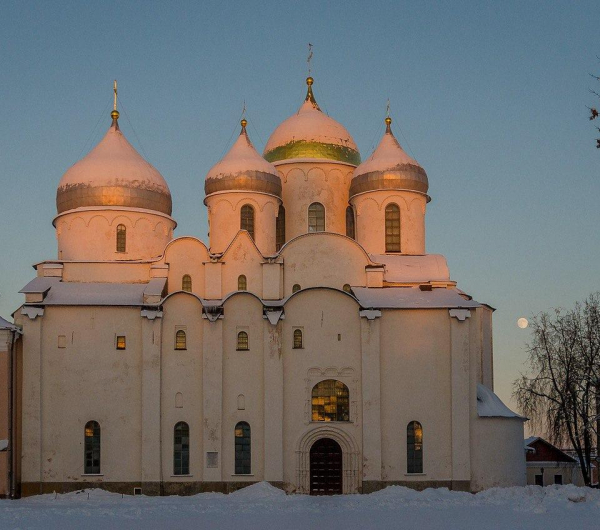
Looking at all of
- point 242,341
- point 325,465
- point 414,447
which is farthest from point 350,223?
point 325,465

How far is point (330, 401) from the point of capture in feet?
123

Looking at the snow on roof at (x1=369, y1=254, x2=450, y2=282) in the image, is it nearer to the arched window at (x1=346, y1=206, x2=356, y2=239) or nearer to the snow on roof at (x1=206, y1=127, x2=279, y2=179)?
the arched window at (x1=346, y1=206, x2=356, y2=239)

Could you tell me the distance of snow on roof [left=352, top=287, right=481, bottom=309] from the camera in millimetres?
37750

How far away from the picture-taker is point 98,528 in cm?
2519

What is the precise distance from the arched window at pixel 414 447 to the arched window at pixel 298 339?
4.29m

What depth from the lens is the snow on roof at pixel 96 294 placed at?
3781 centimetres

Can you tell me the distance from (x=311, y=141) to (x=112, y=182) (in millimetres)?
7772

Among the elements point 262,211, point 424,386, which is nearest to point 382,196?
point 262,211

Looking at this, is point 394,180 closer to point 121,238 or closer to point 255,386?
point 255,386

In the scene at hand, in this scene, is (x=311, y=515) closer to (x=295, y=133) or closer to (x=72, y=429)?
(x=72, y=429)

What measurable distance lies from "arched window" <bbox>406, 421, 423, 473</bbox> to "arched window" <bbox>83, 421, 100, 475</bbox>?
977 cm

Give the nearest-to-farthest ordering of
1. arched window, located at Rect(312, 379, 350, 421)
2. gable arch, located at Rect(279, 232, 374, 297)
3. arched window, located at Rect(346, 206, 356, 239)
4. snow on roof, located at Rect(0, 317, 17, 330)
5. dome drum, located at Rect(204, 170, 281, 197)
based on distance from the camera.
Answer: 1. snow on roof, located at Rect(0, 317, 17, 330)
2. arched window, located at Rect(312, 379, 350, 421)
3. gable arch, located at Rect(279, 232, 374, 297)
4. dome drum, located at Rect(204, 170, 281, 197)
5. arched window, located at Rect(346, 206, 356, 239)

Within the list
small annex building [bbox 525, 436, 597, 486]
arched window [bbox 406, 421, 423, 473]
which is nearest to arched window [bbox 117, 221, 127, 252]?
arched window [bbox 406, 421, 423, 473]

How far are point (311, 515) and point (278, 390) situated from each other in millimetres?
9319
